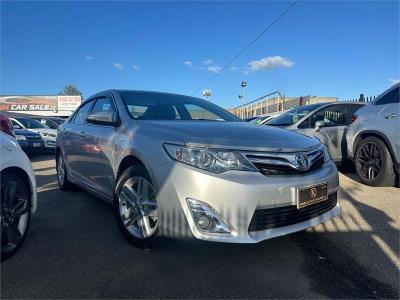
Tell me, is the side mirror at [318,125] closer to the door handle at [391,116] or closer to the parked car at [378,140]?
the parked car at [378,140]

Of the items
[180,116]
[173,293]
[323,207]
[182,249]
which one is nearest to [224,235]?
[173,293]

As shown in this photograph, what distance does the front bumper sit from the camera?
2549 millimetres

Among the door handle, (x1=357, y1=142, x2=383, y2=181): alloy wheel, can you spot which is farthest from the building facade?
the door handle

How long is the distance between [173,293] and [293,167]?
4.30ft

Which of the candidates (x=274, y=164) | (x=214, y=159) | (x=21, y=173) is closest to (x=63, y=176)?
(x=21, y=173)

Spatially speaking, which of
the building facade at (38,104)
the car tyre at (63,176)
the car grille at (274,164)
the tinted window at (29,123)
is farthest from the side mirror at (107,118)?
the building facade at (38,104)

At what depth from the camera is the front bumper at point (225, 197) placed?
2.55 m

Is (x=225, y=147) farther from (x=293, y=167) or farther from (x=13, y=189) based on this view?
(x=13, y=189)

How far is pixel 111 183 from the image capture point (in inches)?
146

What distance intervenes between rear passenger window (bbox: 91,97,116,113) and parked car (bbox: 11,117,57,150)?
351 inches

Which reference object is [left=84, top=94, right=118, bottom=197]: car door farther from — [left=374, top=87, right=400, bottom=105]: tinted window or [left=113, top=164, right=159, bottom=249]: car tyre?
[left=374, top=87, right=400, bottom=105]: tinted window

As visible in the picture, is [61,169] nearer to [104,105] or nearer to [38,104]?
[104,105]

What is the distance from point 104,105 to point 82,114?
0.86 m

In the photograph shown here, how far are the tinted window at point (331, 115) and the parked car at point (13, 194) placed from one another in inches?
218
